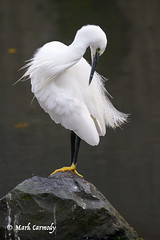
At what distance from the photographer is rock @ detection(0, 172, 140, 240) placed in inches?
152

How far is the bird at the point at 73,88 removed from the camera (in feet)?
13.9

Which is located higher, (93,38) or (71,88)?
(93,38)

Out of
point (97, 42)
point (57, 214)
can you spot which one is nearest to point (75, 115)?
point (97, 42)

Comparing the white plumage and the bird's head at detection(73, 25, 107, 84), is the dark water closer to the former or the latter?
the white plumage

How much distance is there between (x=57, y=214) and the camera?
3869 mm

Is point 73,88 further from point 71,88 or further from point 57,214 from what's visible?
point 57,214

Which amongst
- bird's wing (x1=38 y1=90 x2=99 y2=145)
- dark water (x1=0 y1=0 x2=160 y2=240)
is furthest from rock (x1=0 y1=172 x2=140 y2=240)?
dark water (x1=0 y1=0 x2=160 y2=240)

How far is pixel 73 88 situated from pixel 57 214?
935 mm

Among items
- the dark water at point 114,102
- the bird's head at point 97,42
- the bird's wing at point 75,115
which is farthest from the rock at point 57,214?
the dark water at point 114,102

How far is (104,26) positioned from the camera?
9.84m

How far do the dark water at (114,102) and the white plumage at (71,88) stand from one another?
128cm

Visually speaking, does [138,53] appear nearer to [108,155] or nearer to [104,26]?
[104,26]

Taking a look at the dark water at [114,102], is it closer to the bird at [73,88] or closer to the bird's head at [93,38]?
the bird at [73,88]

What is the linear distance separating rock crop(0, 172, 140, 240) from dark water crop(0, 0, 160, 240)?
1.27 m
